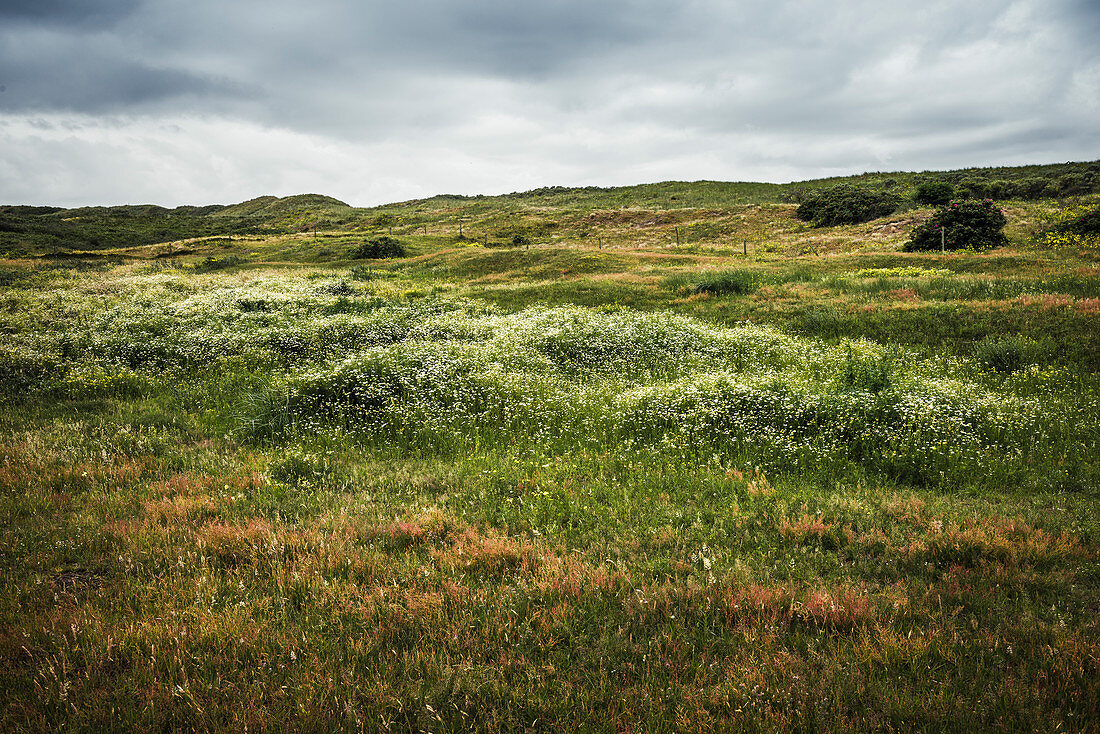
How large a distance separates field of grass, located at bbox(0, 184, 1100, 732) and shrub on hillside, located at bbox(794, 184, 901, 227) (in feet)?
163

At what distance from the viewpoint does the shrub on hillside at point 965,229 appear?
34062mm

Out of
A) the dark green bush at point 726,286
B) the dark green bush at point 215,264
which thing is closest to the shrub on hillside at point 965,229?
the dark green bush at point 726,286

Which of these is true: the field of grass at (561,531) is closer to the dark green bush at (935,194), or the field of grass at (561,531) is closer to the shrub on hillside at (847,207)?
the shrub on hillside at (847,207)

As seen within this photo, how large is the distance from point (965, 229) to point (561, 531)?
139 feet

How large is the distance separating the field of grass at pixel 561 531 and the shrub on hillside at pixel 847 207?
163 ft

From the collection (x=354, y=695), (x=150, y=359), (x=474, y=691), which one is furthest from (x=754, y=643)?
(x=150, y=359)

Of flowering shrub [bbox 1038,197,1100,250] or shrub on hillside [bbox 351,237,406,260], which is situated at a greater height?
shrub on hillside [bbox 351,237,406,260]

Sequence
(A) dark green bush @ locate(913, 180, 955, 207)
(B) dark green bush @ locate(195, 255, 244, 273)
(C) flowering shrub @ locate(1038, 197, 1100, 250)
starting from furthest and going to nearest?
(A) dark green bush @ locate(913, 180, 955, 207) → (B) dark green bush @ locate(195, 255, 244, 273) → (C) flowering shrub @ locate(1038, 197, 1100, 250)

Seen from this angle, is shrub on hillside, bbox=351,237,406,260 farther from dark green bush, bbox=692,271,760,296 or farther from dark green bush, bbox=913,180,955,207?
dark green bush, bbox=913,180,955,207

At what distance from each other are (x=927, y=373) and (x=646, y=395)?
308 inches

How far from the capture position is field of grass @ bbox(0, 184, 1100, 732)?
3469mm

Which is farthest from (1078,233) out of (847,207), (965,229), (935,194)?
(847,207)

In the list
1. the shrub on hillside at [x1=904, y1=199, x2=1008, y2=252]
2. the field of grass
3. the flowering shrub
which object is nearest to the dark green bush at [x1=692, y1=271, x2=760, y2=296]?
the field of grass

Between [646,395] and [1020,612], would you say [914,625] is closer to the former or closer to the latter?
[1020,612]
